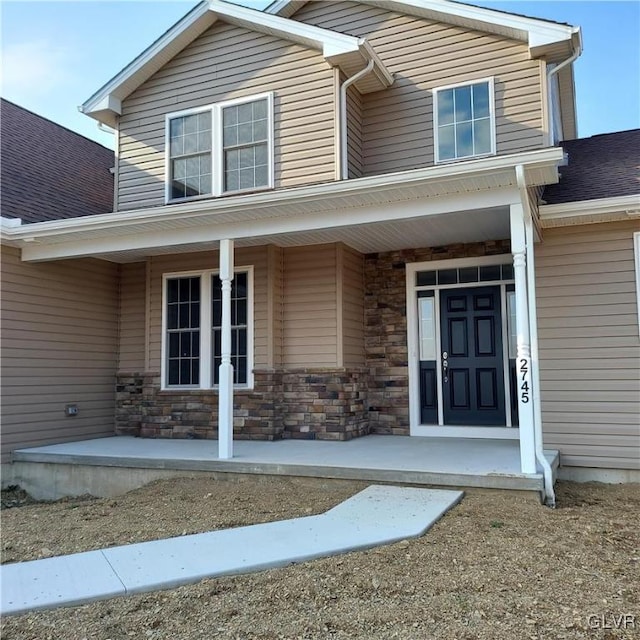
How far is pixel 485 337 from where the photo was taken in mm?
7797

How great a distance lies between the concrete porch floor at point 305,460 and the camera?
5344mm

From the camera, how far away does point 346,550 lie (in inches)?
151

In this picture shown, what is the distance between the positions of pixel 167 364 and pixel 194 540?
464 centimetres

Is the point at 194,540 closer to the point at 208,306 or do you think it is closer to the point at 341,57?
the point at 208,306

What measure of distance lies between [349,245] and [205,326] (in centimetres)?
228

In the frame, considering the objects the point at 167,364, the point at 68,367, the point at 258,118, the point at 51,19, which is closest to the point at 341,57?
the point at 258,118

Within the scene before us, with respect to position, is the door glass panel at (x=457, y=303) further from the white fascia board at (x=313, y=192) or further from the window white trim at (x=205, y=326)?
the white fascia board at (x=313, y=192)

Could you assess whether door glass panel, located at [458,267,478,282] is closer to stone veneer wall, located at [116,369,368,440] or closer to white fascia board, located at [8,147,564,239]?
stone veneer wall, located at [116,369,368,440]

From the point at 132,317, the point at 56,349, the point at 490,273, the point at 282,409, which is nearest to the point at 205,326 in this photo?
the point at 132,317

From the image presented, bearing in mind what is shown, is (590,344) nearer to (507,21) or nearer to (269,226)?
(269,226)

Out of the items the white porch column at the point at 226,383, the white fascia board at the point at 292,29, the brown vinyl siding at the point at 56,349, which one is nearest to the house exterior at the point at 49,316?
the brown vinyl siding at the point at 56,349

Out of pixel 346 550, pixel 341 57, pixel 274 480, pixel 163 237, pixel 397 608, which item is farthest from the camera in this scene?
pixel 341 57

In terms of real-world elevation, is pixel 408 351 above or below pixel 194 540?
above

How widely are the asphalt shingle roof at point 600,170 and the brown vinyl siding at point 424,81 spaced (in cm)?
70
